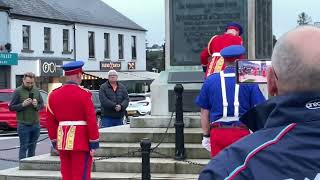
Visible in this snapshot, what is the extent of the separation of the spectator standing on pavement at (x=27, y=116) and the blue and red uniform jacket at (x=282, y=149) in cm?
1049

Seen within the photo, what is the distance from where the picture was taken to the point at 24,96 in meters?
12.5

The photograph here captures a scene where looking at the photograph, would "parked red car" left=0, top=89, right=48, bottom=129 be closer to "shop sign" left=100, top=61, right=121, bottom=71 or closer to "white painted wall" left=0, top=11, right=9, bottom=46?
"white painted wall" left=0, top=11, right=9, bottom=46

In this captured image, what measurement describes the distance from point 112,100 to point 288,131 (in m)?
10.9

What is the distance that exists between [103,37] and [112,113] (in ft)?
132

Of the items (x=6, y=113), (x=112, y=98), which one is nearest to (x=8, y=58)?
(x=6, y=113)

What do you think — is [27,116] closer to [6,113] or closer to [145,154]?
[145,154]

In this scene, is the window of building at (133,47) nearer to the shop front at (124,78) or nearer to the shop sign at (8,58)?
the shop front at (124,78)

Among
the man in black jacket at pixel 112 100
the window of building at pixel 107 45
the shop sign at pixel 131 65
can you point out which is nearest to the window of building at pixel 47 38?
the window of building at pixel 107 45

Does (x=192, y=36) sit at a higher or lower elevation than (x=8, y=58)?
lower

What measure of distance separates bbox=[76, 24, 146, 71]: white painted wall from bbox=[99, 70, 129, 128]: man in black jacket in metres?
36.5

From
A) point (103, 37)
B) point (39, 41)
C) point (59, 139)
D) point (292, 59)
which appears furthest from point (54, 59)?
point (292, 59)

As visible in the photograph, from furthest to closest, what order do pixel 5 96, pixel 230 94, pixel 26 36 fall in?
pixel 26 36 → pixel 5 96 → pixel 230 94

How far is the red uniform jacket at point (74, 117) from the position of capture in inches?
302

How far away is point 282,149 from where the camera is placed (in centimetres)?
206
